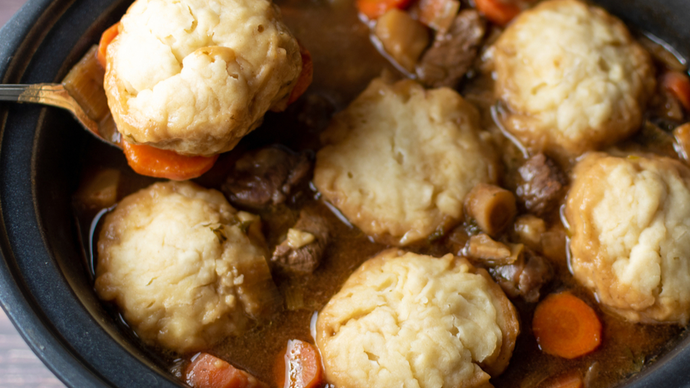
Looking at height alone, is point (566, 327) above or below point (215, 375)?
above

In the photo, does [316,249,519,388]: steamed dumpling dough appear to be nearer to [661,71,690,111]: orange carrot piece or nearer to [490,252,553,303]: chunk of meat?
[490,252,553,303]: chunk of meat

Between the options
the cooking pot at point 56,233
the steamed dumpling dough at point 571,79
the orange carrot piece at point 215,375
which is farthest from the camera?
the steamed dumpling dough at point 571,79

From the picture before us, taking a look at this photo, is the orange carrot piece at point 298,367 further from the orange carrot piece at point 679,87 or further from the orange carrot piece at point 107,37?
the orange carrot piece at point 679,87

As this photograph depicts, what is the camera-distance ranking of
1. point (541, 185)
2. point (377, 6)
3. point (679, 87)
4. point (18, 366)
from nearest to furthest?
point (541, 185)
point (18, 366)
point (679, 87)
point (377, 6)

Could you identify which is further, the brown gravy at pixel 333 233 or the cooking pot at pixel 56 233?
the brown gravy at pixel 333 233

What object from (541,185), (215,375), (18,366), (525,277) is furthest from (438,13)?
(18,366)

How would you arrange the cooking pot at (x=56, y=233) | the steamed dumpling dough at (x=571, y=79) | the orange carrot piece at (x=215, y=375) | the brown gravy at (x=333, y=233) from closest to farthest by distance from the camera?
the cooking pot at (x=56, y=233) < the orange carrot piece at (x=215, y=375) < the brown gravy at (x=333, y=233) < the steamed dumpling dough at (x=571, y=79)

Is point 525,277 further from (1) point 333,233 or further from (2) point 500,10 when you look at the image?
(2) point 500,10

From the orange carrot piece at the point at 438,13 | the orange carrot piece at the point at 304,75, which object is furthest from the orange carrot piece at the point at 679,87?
the orange carrot piece at the point at 304,75
